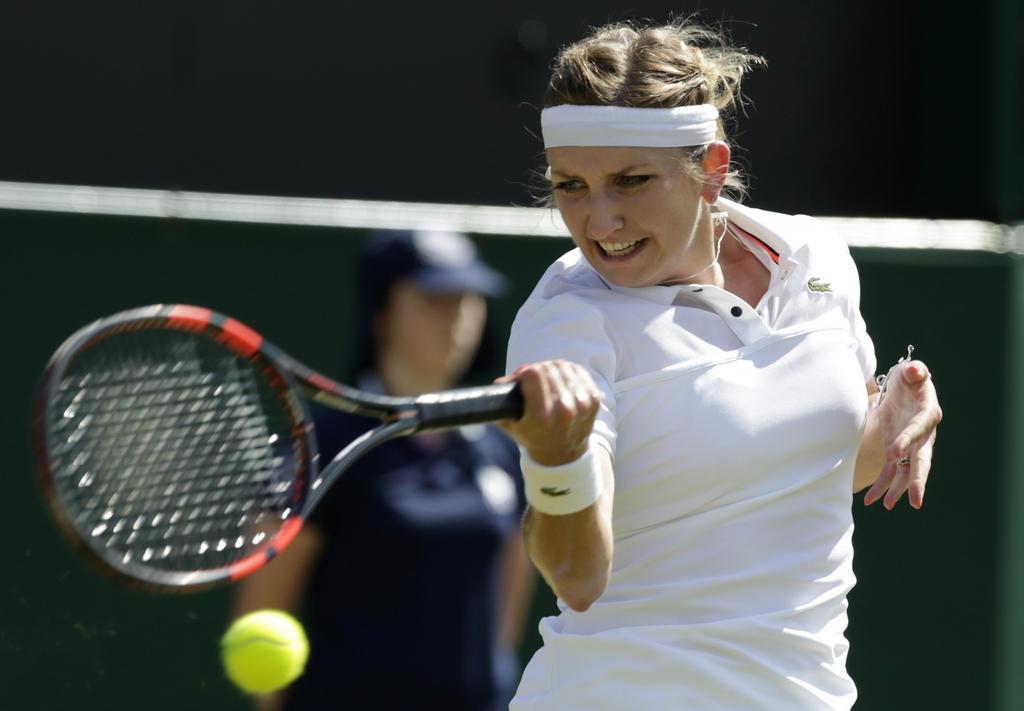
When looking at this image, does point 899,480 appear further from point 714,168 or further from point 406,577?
point 406,577

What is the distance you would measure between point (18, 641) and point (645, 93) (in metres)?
1.97

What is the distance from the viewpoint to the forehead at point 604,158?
1.53 meters

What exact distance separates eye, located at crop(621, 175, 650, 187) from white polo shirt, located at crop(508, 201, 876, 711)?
0.43 feet

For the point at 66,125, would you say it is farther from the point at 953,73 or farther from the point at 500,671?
the point at 953,73

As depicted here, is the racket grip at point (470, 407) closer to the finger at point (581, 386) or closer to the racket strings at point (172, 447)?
the finger at point (581, 386)

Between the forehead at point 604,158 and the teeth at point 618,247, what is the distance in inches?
3.5

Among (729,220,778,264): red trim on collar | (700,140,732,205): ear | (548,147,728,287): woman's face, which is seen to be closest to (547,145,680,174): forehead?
(548,147,728,287): woman's face


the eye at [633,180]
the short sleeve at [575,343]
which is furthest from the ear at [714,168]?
the short sleeve at [575,343]

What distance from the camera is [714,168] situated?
1658mm

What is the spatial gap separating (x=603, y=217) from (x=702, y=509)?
37cm

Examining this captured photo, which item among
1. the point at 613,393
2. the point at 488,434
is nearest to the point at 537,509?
the point at 613,393

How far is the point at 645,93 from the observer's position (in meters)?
1.58

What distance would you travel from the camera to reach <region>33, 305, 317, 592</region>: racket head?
4.74 feet

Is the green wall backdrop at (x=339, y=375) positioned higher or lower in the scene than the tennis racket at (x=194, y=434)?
lower
